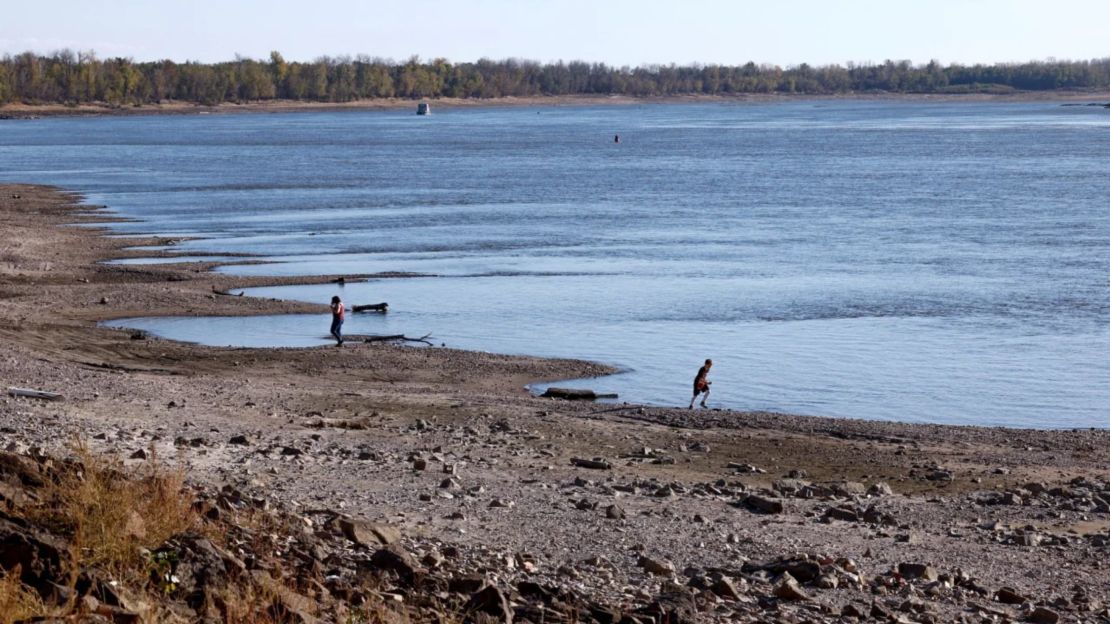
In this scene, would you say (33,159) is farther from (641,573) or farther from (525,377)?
(641,573)

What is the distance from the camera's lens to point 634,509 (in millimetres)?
14570

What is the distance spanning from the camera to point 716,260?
45938 mm

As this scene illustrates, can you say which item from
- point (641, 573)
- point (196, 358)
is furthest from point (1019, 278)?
point (641, 573)

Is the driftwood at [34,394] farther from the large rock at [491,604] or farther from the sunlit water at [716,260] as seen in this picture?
the large rock at [491,604]

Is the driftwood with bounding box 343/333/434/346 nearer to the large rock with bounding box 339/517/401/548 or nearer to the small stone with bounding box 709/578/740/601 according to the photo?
the large rock with bounding box 339/517/401/548

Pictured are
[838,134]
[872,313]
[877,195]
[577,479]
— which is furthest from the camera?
[838,134]

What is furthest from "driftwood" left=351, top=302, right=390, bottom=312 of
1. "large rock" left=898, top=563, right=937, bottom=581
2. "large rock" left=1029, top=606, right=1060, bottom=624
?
"large rock" left=1029, top=606, right=1060, bottom=624

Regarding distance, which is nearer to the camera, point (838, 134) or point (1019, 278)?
point (1019, 278)

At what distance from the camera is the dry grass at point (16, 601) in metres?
7.92

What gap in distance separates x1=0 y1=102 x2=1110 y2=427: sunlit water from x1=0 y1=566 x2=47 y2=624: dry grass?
671 inches

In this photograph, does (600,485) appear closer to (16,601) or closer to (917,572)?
(917,572)

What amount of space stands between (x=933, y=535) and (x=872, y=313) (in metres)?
21.7

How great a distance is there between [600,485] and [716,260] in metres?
30.7

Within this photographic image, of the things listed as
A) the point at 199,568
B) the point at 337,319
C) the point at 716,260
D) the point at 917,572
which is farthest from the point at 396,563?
the point at 716,260
